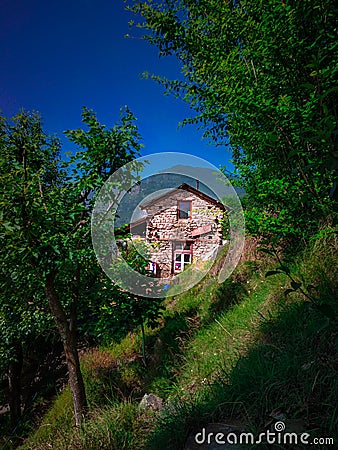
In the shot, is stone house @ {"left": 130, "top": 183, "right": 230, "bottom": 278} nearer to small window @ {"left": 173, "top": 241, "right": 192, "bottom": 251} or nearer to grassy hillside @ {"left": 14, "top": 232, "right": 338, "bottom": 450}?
small window @ {"left": 173, "top": 241, "right": 192, "bottom": 251}

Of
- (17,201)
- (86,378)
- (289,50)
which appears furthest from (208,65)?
(86,378)

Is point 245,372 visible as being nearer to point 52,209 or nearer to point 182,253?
point 182,253

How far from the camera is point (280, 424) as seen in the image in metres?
1.89

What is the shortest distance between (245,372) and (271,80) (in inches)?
138

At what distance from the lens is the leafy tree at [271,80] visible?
124 inches

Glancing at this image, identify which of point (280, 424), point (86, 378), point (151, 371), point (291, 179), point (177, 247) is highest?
point (291, 179)

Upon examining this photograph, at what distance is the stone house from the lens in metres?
4.29

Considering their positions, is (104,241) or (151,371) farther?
(151,371)

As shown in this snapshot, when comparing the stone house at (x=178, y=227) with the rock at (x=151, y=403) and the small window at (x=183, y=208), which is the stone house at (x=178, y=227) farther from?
the rock at (x=151, y=403)

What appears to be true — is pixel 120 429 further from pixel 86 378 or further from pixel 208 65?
pixel 208 65

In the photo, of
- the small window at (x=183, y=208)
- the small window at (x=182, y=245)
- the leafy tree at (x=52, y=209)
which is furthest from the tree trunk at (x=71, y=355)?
the small window at (x=183, y=208)

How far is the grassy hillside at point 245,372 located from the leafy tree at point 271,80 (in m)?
0.76

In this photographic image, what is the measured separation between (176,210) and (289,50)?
2626 mm

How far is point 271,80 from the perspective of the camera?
3.49 m
